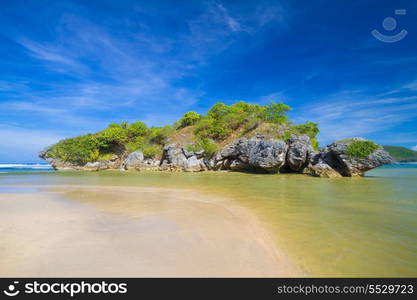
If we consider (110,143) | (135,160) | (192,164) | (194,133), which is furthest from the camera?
(110,143)

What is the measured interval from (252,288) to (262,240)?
4.01 ft

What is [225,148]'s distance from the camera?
27.2 m

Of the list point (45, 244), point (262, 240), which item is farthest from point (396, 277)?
point (45, 244)

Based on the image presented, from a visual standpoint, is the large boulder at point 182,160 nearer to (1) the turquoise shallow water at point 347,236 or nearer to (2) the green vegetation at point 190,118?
(2) the green vegetation at point 190,118

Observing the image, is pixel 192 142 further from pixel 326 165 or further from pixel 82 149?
pixel 82 149

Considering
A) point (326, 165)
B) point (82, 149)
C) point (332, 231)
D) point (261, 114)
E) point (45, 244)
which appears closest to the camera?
point (45, 244)

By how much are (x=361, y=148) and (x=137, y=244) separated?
18442 mm

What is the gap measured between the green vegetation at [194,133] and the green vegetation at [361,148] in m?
7.04

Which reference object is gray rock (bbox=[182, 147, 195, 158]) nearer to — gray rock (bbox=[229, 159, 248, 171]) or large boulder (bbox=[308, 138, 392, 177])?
gray rock (bbox=[229, 159, 248, 171])

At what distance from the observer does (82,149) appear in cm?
3966

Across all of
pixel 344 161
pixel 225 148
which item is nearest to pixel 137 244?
pixel 344 161

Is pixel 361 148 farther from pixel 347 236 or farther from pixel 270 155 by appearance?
pixel 347 236

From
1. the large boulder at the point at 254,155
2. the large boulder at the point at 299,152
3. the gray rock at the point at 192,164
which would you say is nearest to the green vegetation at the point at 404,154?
the large boulder at the point at 299,152

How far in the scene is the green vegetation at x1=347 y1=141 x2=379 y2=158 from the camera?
53.3ft
